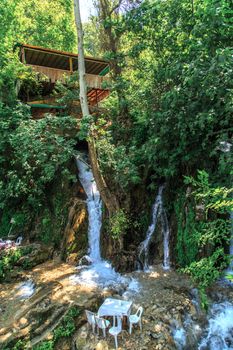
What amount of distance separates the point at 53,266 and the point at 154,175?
4.51m

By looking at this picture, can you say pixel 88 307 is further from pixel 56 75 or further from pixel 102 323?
pixel 56 75

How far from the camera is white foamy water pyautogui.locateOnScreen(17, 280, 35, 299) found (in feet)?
20.5

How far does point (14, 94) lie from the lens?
1048 centimetres

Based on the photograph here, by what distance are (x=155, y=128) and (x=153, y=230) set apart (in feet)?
10.7

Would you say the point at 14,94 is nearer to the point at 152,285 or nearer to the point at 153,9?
the point at 153,9

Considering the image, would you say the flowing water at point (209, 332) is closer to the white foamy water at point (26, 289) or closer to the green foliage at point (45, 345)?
the green foliage at point (45, 345)

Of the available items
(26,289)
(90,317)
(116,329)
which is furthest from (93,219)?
(116,329)

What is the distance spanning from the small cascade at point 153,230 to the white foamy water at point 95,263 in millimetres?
956

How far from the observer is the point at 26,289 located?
659cm

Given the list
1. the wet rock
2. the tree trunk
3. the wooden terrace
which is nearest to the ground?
the wet rock

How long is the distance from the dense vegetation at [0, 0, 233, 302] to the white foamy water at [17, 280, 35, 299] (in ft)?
9.08

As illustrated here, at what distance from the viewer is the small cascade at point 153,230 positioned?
7.18m

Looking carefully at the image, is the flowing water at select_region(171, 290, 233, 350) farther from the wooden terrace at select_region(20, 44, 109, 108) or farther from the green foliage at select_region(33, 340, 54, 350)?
the wooden terrace at select_region(20, 44, 109, 108)

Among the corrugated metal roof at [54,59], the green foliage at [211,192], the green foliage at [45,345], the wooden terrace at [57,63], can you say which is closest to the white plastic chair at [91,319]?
the green foliage at [45,345]
